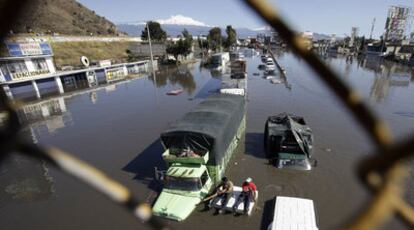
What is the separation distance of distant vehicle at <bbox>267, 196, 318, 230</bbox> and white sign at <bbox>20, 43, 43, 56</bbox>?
4314 cm

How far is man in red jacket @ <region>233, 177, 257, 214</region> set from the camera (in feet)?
38.2

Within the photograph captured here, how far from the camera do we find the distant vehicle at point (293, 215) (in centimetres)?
966

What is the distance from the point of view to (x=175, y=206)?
Result: 37.9 ft

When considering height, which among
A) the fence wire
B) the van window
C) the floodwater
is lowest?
the floodwater

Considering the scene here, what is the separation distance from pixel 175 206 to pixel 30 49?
40860mm

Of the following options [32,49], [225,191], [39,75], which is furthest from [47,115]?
[225,191]

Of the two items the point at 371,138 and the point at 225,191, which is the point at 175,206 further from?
the point at 371,138

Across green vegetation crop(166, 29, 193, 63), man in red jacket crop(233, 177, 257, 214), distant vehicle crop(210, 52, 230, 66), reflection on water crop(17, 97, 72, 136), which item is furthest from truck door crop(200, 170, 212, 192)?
green vegetation crop(166, 29, 193, 63)

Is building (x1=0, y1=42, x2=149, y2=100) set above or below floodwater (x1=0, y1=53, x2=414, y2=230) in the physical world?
above

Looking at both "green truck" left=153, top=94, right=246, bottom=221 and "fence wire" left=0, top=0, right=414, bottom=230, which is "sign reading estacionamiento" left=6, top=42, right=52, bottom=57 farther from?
"fence wire" left=0, top=0, right=414, bottom=230

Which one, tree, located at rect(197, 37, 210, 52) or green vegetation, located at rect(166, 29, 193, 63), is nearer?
green vegetation, located at rect(166, 29, 193, 63)

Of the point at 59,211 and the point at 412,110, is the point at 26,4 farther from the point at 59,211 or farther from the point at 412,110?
the point at 412,110

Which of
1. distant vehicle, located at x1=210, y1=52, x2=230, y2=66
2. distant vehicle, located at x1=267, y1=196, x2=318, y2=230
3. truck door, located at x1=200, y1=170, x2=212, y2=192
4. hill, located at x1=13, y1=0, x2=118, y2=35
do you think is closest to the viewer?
distant vehicle, located at x1=267, y1=196, x2=318, y2=230

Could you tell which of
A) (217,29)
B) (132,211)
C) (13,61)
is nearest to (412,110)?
(132,211)
